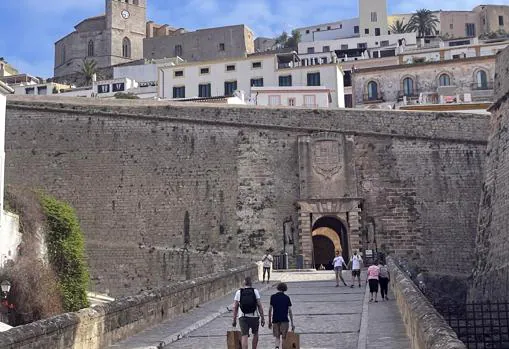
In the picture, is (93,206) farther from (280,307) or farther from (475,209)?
(280,307)

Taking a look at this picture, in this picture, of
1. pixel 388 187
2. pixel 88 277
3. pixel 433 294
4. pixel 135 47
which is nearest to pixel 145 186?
pixel 88 277

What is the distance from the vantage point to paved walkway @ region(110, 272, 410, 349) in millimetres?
8500

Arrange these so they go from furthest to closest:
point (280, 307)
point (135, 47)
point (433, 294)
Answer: point (135, 47) → point (433, 294) → point (280, 307)

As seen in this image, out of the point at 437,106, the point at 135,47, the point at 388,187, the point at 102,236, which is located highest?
the point at 135,47

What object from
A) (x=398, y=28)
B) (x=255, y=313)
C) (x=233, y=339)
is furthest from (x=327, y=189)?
(x=398, y=28)

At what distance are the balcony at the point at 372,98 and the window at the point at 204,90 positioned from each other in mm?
9764

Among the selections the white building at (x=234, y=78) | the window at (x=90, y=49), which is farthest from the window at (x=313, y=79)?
the window at (x=90, y=49)

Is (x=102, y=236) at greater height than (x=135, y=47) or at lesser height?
lesser

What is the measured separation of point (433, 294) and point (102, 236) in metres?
12.2

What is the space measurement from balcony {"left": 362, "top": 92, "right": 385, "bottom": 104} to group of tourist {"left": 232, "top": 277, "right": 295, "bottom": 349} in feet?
116

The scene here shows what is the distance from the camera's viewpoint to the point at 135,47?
7719cm

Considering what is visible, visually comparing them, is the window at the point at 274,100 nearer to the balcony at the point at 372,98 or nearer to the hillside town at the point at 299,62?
the hillside town at the point at 299,62

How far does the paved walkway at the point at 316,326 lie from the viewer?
850 cm

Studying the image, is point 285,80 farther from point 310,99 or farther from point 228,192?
point 228,192
